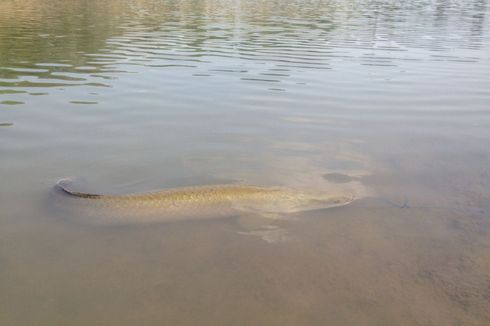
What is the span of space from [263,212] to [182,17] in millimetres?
25049

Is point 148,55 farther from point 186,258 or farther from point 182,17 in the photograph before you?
point 182,17

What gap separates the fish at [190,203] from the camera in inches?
186

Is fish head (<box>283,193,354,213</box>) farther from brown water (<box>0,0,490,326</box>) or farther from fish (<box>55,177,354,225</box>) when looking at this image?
brown water (<box>0,0,490,326</box>)

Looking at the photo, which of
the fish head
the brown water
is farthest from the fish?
the brown water

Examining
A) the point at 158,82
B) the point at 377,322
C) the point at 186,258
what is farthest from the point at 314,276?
the point at 158,82

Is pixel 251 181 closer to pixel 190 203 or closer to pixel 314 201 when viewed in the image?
pixel 314 201

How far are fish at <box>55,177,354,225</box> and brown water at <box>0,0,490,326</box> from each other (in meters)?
0.12

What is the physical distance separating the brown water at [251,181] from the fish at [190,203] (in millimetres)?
117

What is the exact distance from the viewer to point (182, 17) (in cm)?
2806

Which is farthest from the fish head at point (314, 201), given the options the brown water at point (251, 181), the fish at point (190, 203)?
the brown water at point (251, 181)

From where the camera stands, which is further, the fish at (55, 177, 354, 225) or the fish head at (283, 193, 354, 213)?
the fish head at (283, 193, 354, 213)

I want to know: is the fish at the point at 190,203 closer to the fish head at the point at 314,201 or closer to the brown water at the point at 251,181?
the fish head at the point at 314,201

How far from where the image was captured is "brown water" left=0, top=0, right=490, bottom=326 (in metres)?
3.65

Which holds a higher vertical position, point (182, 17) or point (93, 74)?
point (182, 17)
